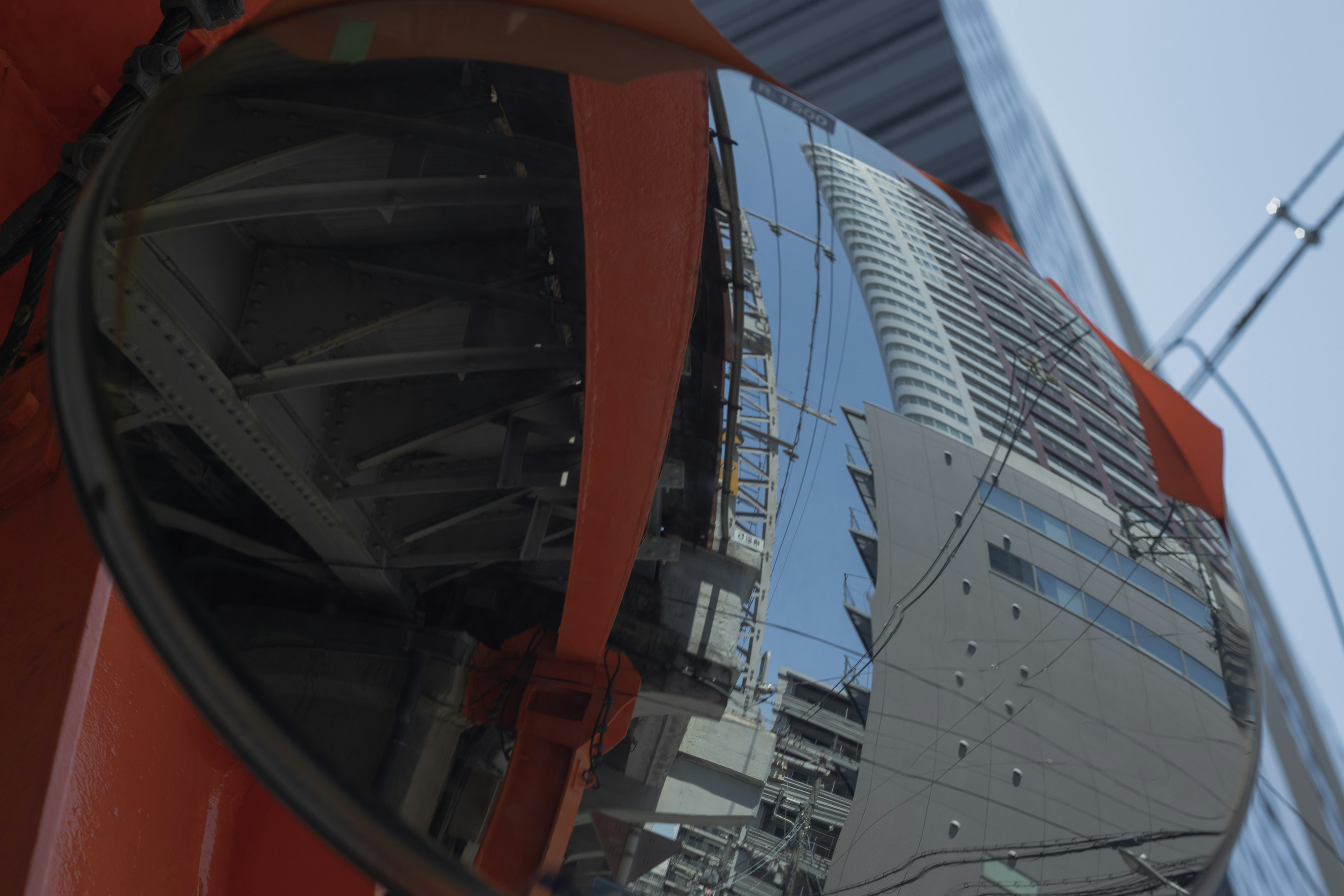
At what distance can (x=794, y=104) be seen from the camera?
2.30ft

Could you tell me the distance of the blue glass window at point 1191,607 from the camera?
0.59 meters

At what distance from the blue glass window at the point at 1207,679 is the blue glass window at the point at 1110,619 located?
7cm

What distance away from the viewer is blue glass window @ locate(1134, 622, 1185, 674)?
0.54 metres

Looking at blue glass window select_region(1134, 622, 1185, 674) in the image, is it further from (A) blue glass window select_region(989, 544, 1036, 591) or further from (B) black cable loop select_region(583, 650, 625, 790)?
(B) black cable loop select_region(583, 650, 625, 790)

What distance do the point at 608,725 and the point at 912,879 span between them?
8.3 inches

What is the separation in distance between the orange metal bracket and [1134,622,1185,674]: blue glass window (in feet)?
1.16

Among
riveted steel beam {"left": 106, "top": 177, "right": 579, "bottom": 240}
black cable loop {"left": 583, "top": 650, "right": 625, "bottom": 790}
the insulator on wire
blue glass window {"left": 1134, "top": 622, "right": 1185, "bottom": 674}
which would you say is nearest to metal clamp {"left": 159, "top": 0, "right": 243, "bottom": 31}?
the insulator on wire

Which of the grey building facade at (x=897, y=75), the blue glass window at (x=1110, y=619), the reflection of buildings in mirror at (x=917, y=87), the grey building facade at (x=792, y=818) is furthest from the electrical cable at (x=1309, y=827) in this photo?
the grey building facade at (x=897, y=75)

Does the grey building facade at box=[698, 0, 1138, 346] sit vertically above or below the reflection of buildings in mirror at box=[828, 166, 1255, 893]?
above

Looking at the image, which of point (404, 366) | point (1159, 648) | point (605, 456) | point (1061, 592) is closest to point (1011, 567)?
point (1061, 592)

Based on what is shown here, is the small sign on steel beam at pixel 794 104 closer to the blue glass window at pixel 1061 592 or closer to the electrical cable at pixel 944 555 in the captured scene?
the electrical cable at pixel 944 555

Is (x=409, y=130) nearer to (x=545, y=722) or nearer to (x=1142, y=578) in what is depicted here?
(x=545, y=722)

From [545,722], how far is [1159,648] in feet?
1.40

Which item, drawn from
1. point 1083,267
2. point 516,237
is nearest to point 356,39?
point 516,237
